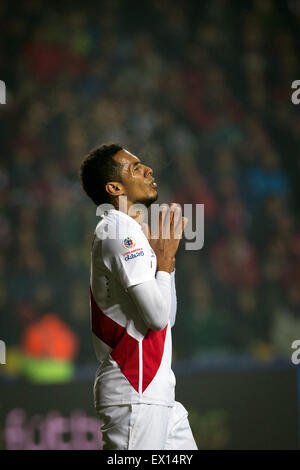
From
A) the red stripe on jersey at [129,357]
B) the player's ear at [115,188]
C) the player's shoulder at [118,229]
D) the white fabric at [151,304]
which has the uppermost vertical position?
the player's ear at [115,188]

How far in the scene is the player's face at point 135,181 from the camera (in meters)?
2.71

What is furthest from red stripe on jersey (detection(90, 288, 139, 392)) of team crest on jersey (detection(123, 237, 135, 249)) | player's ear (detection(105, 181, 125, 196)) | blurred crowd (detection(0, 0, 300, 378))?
blurred crowd (detection(0, 0, 300, 378))

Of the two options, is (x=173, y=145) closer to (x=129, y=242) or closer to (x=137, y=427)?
(x=129, y=242)

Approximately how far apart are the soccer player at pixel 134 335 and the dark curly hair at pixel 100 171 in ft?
0.47

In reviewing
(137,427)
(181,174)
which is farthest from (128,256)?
(181,174)

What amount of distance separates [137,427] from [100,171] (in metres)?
1.07

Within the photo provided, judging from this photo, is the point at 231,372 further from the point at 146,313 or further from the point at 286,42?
the point at 286,42

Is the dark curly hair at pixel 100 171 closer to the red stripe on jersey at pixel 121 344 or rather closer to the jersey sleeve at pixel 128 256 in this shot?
the jersey sleeve at pixel 128 256

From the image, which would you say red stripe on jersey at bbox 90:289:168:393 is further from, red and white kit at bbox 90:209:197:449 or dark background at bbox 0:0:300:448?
dark background at bbox 0:0:300:448

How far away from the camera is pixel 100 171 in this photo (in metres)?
2.74

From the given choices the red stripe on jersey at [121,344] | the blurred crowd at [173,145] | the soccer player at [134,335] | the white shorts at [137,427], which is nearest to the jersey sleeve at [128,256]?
the soccer player at [134,335]

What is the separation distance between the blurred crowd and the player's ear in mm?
3447

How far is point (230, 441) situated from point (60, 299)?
2071 millimetres

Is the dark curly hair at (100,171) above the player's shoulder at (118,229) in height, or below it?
above
